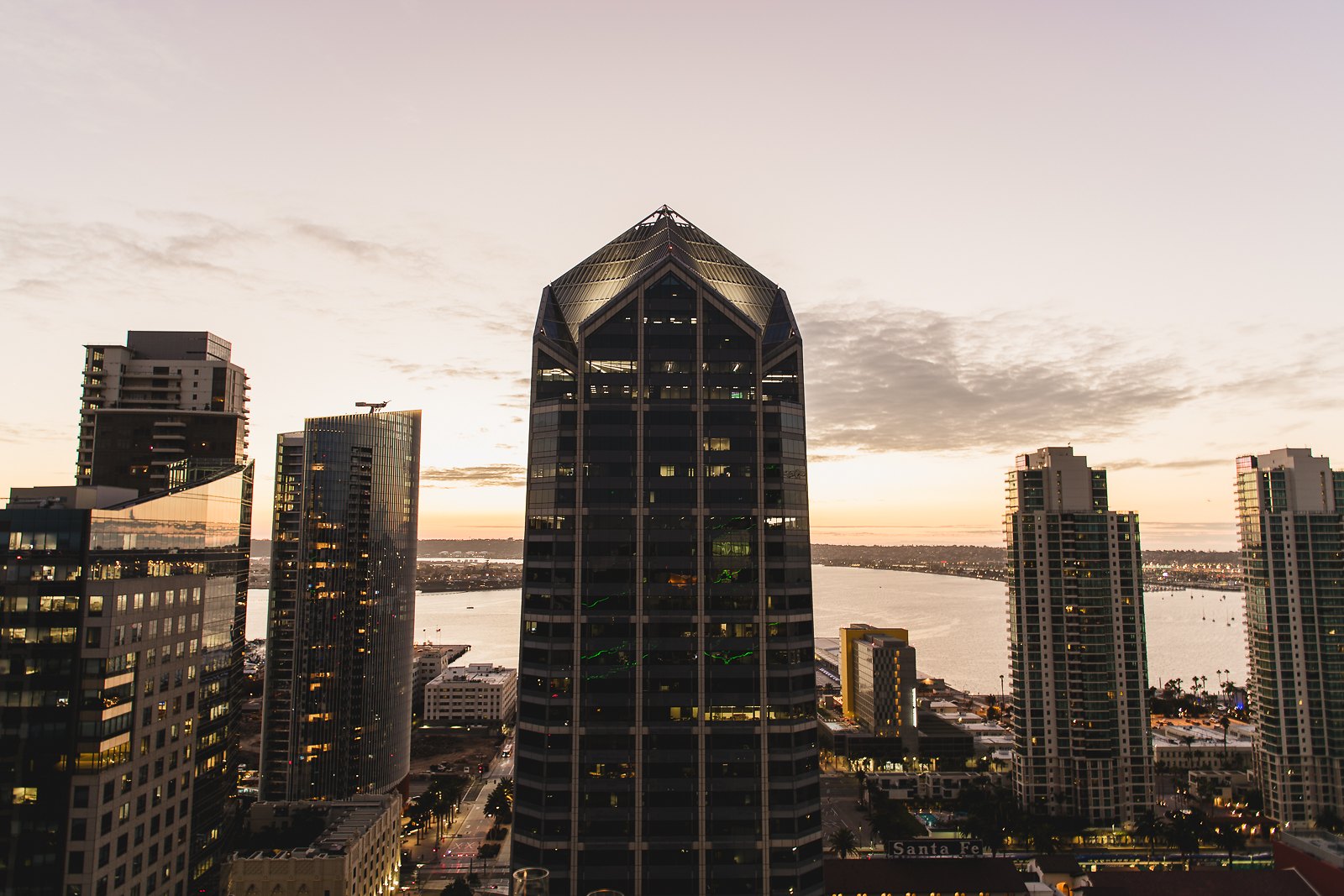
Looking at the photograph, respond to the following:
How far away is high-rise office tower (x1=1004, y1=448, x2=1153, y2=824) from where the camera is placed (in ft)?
471

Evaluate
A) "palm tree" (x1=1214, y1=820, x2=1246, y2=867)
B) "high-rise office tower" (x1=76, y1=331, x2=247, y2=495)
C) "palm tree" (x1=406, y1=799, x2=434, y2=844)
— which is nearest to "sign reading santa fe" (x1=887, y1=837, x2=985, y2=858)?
"palm tree" (x1=1214, y1=820, x2=1246, y2=867)

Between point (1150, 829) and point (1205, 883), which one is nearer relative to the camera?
point (1205, 883)

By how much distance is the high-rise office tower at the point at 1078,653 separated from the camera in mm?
143625

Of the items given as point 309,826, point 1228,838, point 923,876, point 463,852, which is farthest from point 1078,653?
point 309,826

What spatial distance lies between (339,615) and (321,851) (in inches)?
2554

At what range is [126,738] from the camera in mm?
63125

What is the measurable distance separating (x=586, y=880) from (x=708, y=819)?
11666 millimetres

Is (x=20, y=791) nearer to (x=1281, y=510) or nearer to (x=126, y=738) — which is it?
(x=126, y=738)

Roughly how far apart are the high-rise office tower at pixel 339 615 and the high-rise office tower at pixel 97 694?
76.7 meters

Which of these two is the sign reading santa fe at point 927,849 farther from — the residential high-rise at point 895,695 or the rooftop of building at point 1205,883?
the residential high-rise at point 895,695

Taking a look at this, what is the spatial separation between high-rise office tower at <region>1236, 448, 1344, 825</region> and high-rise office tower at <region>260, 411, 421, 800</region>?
15884cm

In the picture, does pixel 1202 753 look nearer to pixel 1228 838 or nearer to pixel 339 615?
pixel 1228 838

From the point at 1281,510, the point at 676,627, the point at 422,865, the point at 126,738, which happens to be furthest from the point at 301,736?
the point at 1281,510

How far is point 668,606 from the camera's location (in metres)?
77.2
